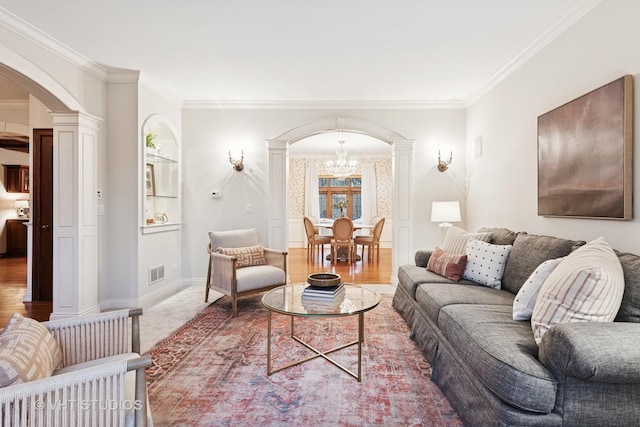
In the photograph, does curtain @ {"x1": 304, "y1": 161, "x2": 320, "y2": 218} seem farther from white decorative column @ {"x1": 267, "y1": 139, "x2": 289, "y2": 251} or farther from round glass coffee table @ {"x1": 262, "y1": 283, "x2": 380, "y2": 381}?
round glass coffee table @ {"x1": 262, "y1": 283, "x2": 380, "y2": 381}

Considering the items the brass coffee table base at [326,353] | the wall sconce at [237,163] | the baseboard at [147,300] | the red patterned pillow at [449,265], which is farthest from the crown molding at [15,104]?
the red patterned pillow at [449,265]

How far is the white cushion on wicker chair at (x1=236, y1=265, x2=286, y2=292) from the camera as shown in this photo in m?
3.77

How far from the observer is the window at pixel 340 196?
32.6 feet

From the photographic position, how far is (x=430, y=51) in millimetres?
3336

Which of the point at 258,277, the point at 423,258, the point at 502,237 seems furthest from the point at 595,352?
the point at 258,277

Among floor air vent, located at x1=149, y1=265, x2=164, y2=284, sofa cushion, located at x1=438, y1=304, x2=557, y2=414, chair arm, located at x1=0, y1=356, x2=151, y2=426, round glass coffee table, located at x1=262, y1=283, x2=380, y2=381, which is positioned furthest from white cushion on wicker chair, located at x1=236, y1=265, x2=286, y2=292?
chair arm, located at x1=0, y1=356, x2=151, y2=426

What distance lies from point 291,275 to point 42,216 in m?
3.49

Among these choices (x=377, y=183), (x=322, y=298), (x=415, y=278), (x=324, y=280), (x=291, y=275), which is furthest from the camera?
(x=377, y=183)

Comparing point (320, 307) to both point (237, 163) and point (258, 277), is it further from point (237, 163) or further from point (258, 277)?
point (237, 163)

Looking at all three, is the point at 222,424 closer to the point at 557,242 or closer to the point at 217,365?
the point at 217,365

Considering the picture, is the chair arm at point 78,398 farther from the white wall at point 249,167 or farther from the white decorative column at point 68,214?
the white wall at point 249,167

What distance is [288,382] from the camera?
229 cm

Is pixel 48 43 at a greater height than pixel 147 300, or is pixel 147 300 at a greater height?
pixel 48 43

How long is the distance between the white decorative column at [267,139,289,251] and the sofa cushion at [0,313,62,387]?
11.3ft
